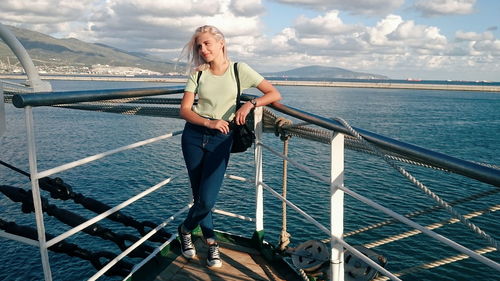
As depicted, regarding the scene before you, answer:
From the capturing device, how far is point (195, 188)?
12.2 ft

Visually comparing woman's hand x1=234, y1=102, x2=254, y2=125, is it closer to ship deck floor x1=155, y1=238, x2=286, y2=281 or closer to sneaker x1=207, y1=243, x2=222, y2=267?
sneaker x1=207, y1=243, x2=222, y2=267

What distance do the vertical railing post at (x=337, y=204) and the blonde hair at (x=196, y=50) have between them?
4.71 ft

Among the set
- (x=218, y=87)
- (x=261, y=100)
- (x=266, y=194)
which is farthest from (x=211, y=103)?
(x=266, y=194)

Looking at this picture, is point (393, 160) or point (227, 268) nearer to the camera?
point (393, 160)

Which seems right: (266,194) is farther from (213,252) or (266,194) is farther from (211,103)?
(211,103)

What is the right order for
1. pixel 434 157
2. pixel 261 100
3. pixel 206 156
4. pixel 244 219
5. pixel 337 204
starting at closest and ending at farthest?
pixel 434 157
pixel 337 204
pixel 261 100
pixel 206 156
pixel 244 219

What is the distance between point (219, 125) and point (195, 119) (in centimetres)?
24

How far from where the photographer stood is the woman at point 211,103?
3.40 meters

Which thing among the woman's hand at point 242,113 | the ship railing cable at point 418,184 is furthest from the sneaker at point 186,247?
the ship railing cable at point 418,184

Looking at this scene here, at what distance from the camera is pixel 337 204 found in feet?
9.36

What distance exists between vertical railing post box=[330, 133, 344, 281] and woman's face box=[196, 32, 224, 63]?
4.48ft

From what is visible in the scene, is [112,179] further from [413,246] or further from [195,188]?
[195,188]

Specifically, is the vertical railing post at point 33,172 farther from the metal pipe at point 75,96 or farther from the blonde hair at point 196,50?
the blonde hair at point 196,50

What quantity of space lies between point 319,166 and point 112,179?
1332 centimetres
